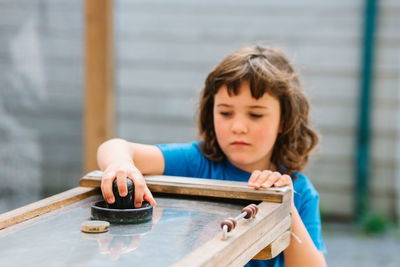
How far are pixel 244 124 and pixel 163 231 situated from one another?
704 mm

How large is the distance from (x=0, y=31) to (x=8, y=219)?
2.34 metres

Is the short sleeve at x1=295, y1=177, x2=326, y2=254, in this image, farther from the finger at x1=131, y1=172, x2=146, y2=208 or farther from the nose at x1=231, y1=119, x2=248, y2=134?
the finger at x1=131, y1=172, x2=146, y2=208

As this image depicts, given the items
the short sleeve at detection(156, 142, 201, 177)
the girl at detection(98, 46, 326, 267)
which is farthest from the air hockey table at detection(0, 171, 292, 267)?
the short sleeve at detection(156, 142, 201, 177)

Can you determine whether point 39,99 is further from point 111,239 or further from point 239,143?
point 111,239

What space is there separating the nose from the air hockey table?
0.98 feet

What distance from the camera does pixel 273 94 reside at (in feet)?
6.59

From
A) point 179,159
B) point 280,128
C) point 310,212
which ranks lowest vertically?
point 310,212

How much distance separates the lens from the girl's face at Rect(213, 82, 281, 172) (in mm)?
1915

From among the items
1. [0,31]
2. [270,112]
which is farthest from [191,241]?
[0,31]

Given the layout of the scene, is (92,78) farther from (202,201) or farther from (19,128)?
(202,201)

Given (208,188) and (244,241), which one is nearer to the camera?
(244,241)

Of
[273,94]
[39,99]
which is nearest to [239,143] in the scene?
[273,94]

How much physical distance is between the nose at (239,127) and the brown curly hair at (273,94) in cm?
10

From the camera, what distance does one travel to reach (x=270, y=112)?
1985 mm
